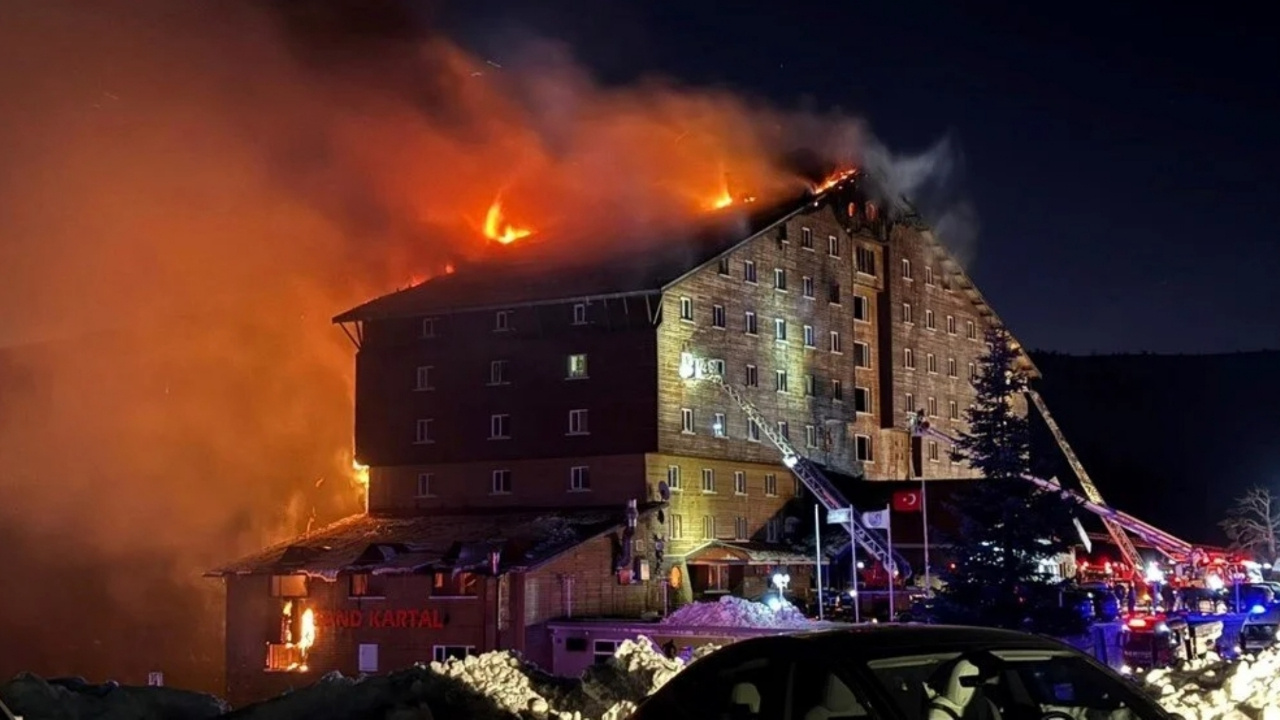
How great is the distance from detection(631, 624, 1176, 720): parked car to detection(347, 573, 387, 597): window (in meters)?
44.3

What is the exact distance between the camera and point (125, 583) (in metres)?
80.6

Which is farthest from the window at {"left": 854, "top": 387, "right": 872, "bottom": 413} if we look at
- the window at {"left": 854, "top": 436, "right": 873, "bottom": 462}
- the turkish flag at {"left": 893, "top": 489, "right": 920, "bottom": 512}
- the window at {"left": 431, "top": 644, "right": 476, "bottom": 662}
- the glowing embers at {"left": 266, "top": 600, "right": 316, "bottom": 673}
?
the glowing embers at {"left": 266, "top": 600, "right": 316, "bottom": 673}

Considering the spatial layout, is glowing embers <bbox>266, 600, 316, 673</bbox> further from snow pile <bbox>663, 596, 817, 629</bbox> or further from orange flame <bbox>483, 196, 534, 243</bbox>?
orange flame <bbox>483, 196, 534, 243</bbox>

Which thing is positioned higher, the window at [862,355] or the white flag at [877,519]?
the window at [862,355]

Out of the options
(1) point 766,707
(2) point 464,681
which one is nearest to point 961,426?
(2) point 464,681

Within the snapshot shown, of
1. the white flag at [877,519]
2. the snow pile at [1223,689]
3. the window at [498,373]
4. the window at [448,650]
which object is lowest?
the window at [448,650]

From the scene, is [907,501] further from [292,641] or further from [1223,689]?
[1223,689]

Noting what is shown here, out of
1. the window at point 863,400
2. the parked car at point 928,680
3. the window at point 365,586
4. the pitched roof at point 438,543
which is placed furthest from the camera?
the window at point 863,400

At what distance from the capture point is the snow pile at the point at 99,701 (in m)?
16.4

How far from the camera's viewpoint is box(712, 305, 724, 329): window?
56.9 m

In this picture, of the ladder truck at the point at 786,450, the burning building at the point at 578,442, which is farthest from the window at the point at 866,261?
the ladder truck at the point at 786,450

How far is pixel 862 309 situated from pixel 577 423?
17982mm

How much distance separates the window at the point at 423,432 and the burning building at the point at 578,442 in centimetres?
6

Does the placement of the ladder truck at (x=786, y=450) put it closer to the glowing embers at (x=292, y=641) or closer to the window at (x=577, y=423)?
the window at (x=577, y=423)
